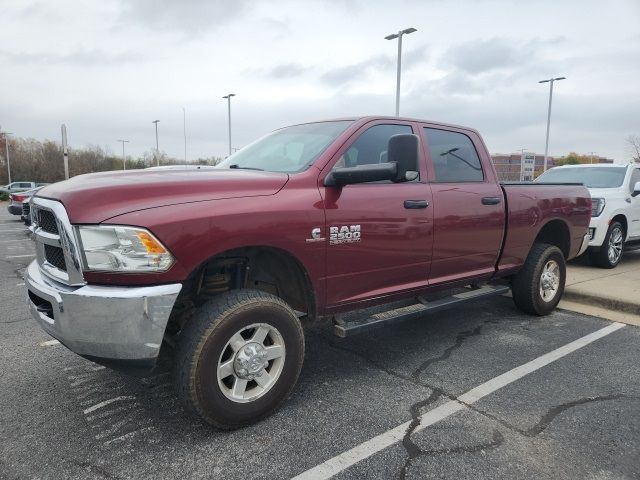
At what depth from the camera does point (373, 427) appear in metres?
2.85

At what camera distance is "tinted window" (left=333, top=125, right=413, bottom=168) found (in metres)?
3.42

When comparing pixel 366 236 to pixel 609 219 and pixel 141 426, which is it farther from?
pixel 609 219

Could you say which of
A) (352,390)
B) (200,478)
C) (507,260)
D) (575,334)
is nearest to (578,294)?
(575,334)

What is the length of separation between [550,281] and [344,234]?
322 centimetres

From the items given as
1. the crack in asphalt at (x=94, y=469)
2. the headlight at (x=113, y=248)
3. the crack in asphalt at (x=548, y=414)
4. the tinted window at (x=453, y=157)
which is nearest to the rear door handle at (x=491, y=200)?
the tinted window at (x=453, y=157)

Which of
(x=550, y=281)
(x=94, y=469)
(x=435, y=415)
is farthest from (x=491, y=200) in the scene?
(x=94, y=469)

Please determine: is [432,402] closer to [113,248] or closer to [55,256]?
[113,248]

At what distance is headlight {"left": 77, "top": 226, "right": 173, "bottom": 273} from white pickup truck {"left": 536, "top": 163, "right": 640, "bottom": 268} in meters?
6.84

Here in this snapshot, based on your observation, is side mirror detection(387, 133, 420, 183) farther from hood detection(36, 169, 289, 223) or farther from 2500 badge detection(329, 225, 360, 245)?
hood detection(36, 169, 289, 223)

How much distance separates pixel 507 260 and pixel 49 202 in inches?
158

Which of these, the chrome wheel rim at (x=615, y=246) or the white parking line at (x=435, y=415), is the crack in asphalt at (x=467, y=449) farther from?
the chrome wheel rim at (x=615, y=246)

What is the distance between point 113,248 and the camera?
2.39 meters

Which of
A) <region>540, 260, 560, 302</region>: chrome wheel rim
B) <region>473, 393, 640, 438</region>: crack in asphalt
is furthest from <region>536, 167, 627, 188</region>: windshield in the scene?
<region>473, 393, 640, 438</region>: crack in asphalt

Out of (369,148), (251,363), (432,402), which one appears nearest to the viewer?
(251,363)
